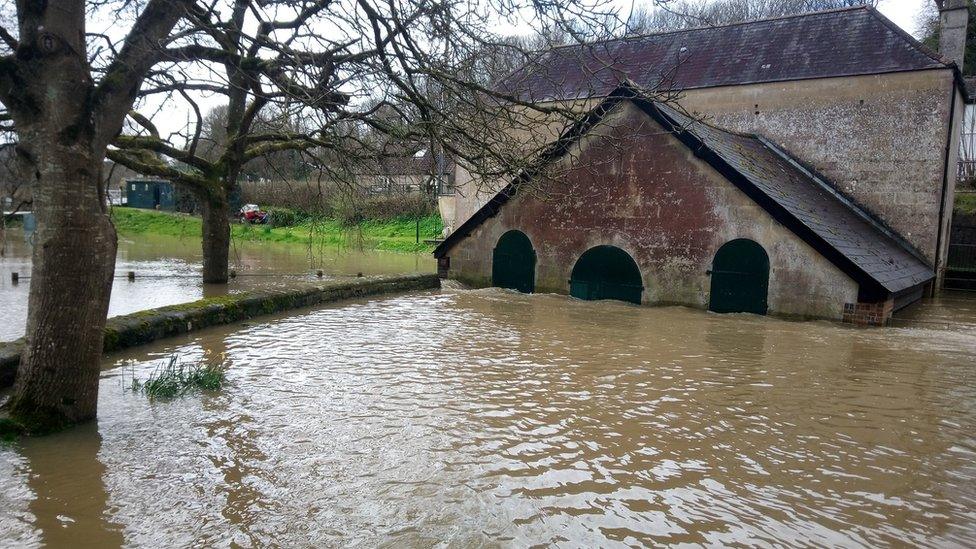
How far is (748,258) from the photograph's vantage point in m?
11.9

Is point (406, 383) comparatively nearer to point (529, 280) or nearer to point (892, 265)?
point (529, 280)

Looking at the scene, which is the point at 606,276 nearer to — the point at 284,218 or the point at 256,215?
the point at 284,218

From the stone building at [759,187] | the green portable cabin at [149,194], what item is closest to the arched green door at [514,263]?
the stone building at [759,187]

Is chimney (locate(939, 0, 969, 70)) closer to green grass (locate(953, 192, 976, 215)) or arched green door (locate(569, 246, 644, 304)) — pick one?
green grass (locate(953, 192, 976, 215))

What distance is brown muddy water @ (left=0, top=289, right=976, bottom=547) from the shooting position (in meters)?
3.49

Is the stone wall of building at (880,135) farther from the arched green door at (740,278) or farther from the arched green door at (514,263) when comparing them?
the arched green door at (740,278)

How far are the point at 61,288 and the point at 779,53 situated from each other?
64.2 ft

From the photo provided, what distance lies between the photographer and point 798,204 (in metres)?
12.1

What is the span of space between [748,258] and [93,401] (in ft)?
35.6

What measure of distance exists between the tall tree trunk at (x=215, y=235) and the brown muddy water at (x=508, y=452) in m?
5.86

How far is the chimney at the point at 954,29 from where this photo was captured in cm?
1720

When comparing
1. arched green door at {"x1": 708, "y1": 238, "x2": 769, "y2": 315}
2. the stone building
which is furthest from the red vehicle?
arched green door at {"x1": 708, "y1": 238, "x2": 769, "y2": 315}

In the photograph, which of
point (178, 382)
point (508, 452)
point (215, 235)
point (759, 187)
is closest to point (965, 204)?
point (759, 187)

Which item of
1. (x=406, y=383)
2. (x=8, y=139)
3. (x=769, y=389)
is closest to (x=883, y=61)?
(x=769, y=389)
